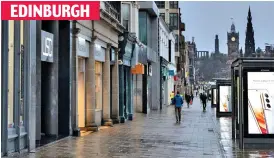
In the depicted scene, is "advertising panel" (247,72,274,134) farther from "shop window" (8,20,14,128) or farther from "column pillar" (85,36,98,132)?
"column pillar" (85,36,98,132)

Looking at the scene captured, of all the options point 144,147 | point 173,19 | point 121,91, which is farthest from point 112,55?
point 173,19

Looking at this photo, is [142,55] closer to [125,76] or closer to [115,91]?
[125,76]

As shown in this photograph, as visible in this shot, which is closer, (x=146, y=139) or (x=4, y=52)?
(x=4, y=52)

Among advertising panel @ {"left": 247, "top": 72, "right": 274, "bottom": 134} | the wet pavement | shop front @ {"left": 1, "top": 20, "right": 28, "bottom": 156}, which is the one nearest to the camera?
shop front @ {"left": 1, "top": 20, "right": 28, "bottom": 156}

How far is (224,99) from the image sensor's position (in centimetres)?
3469

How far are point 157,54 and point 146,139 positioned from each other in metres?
31.7

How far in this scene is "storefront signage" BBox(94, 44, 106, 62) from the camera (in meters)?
22.2

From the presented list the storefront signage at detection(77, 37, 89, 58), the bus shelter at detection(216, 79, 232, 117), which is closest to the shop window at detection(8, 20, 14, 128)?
the storefront signage at detection(77, 37, 89, 58)

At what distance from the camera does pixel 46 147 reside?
14047 millimetres

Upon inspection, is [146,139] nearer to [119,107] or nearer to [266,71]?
[266,71]

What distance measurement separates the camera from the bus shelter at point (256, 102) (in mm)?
15102

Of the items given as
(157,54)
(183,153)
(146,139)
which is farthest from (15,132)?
(157,54)

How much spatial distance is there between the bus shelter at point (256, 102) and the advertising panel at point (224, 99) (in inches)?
739

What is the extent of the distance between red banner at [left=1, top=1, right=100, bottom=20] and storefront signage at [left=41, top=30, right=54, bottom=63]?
904 centimetres
